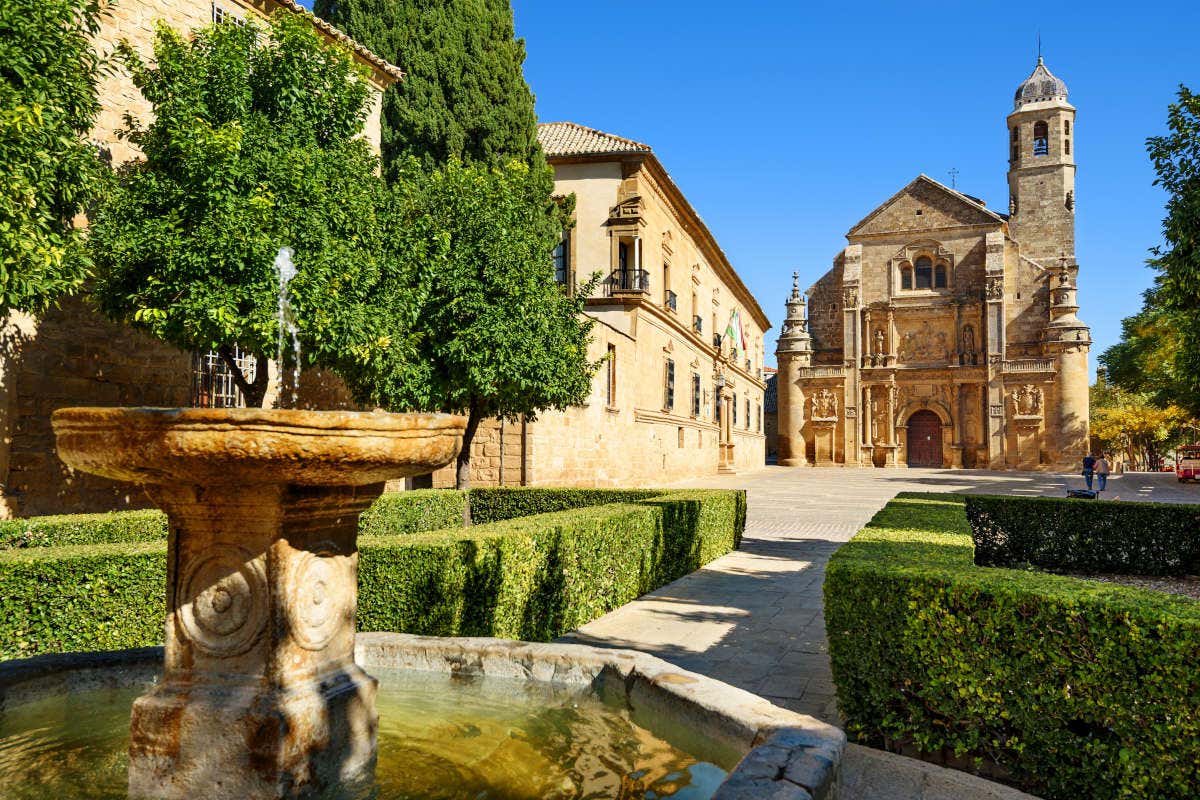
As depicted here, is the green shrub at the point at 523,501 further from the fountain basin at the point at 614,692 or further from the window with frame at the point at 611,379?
the fountain basin at the point at 614,692

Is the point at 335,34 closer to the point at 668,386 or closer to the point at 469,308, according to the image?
the point at 469,308

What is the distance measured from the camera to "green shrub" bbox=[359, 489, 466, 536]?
10.6m

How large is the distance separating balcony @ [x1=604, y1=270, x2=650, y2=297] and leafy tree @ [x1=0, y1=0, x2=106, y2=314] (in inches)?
627

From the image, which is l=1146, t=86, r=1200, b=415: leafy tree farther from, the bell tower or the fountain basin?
the bell tower

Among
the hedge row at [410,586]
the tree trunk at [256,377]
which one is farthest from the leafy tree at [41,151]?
the hedge row at [410,586]

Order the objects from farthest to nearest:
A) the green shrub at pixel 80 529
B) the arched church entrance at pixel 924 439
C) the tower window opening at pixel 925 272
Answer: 1. the tower window opening at pixel 925 272
2. the arched church entrance at pixel 924 439
3. the green shrub at pixel 80 529

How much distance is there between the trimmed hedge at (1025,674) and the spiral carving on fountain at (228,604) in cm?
320

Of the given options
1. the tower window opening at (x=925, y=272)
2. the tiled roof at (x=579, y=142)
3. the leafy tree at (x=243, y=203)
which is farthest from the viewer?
the tower window opening at (x=925, y=272)

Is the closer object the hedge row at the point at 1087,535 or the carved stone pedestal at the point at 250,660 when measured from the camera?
the carved stone pedestal at the point at 250,660

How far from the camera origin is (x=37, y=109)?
7281 millimetres

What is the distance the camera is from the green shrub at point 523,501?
1293 centimetres

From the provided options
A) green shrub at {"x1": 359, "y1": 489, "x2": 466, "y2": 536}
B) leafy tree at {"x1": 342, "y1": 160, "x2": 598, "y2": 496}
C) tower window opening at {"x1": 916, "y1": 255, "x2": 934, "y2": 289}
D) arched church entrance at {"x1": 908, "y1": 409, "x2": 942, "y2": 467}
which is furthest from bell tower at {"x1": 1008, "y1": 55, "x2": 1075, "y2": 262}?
green shrub at {"x1": 359, "y1": 489, "x2": 466, "y2": 536}

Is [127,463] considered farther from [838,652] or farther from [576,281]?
[576,281]

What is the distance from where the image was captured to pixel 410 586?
5723 mm
